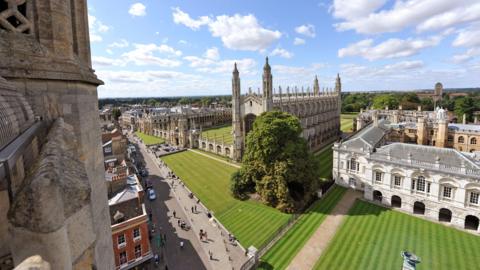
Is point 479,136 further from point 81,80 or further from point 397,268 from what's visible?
point 81,80

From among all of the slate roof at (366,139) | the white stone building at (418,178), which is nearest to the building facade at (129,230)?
the white stone building at (418,178)

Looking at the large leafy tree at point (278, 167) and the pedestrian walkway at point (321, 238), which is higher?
the large leafy tree at point (278, 167)

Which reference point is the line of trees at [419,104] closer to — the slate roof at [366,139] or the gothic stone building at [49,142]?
the slate roof at [366,139]

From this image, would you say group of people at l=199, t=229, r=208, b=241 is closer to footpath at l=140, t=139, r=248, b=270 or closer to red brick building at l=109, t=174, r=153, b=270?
footpath at l=140, t=139, r=248, b=270

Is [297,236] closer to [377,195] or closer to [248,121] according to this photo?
[377,195]

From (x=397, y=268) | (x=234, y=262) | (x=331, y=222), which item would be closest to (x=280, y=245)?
(x=234, y=262)
